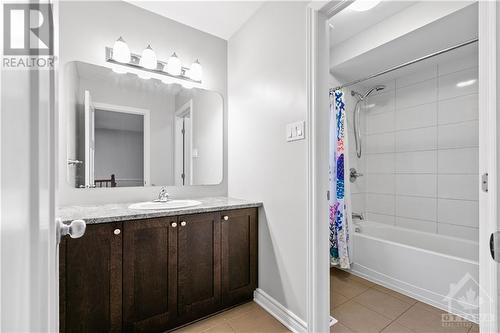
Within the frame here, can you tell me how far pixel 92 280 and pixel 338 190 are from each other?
2.12 metres

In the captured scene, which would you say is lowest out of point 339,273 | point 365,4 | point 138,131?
point 339,273

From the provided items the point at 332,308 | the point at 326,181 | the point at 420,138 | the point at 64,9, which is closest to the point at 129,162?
the point at 64,9

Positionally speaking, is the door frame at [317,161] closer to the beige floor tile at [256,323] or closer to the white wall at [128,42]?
the beige floor tile at [256,323]

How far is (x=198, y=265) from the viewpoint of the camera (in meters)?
1.60

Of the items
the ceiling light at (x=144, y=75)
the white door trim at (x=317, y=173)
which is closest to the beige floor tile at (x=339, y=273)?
the white door trim at (x=317, y=173)

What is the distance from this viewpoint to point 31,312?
1.19ft

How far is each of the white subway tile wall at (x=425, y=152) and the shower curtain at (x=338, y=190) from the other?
73 centimetres

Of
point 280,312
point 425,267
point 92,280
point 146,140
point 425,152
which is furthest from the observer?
point 425,152

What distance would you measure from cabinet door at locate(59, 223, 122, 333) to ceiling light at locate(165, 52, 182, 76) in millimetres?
1386

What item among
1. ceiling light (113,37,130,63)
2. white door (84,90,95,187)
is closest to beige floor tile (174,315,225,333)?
white door (84,90,95,187)

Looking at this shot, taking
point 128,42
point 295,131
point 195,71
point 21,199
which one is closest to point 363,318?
point 295,131

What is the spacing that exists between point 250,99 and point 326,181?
1.02 metres

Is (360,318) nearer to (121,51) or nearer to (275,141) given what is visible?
(275,141)

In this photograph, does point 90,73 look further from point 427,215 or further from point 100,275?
point 427,215
